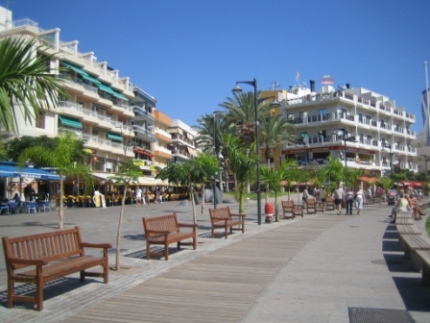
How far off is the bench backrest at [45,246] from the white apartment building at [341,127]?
183 feet

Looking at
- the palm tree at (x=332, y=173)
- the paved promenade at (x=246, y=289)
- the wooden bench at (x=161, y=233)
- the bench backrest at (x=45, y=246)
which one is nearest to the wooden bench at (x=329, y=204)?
the palm tree at (x=332, y=173)

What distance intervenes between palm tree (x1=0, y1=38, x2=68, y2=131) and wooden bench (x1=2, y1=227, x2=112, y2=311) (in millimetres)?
2370

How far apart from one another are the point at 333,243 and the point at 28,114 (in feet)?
A: 33.5

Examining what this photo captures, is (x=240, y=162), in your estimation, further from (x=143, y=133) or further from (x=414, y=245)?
(x=143, y=133)

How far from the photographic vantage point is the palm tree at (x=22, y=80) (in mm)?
3836

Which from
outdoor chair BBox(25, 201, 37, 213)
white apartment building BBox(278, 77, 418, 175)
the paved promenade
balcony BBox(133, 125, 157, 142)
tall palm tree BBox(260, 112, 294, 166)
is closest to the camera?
the paved promenade

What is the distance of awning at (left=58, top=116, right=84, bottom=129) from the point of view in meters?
43.4

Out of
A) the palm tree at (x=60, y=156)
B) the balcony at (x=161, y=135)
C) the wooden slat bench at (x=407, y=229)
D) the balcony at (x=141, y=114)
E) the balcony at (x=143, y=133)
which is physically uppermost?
the balcony at (x=141, y=114)

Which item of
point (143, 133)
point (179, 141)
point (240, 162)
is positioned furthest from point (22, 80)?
point (179, 141)

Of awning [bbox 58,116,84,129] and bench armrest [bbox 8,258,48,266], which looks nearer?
bench armrest [bbox 8,258,48,266]

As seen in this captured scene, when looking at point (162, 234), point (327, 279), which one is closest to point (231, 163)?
point (162, 234)

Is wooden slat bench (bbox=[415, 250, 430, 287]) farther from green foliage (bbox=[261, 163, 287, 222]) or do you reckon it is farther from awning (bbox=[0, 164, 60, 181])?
awning (bbox=[0, 164, 60, 181])

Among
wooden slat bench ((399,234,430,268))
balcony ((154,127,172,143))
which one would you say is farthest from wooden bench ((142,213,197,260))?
balcony ((154,127,172,143))

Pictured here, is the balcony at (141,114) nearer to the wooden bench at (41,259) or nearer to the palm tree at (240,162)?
the palm tree at (240,162)
